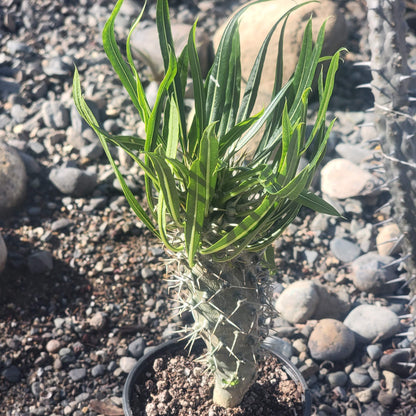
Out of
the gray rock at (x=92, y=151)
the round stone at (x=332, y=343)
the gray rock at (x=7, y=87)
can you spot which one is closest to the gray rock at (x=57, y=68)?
the gray rock at (x=7, y=87)

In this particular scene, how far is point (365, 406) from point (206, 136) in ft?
4.83

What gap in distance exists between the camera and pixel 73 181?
269 cm

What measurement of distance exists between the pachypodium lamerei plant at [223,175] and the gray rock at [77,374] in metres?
0.80

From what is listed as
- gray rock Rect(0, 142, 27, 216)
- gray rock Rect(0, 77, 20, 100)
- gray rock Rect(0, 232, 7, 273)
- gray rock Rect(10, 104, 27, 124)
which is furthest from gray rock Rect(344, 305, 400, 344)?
gray rock Rect(0, 77, 20, 100)

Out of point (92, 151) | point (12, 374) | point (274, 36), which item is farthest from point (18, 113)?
point (12, 374)

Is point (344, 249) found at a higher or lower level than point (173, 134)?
lower

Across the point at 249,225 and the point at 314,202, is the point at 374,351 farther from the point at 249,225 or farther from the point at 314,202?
the point at 249,225

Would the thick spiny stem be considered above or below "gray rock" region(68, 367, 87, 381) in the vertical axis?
above

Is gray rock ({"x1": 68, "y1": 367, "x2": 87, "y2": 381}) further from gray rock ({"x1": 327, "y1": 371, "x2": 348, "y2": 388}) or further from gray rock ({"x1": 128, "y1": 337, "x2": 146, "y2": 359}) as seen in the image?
gray rock ({"x1": 327, "y1": 371, "x2": 348, "y2": 388})

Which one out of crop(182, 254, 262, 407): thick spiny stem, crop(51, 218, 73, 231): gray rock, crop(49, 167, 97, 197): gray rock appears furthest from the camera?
crop(49, 167, 97, 197): gray rock

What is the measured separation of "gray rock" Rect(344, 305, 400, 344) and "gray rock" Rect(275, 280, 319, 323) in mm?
183

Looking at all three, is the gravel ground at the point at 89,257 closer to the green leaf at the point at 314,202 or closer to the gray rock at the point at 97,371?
the gray rock at the point at 97,371

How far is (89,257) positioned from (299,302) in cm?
100

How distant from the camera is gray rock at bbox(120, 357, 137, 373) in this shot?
6.65ft
